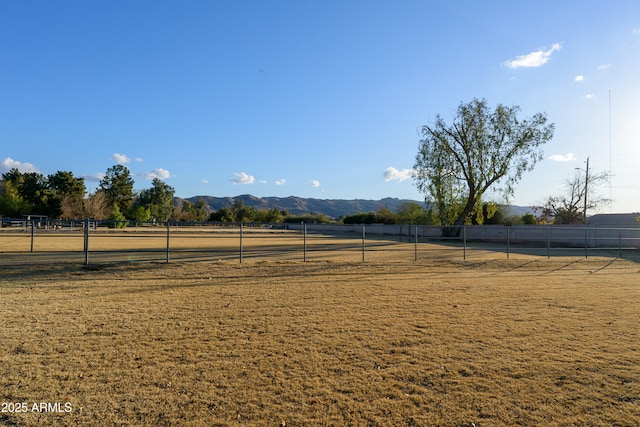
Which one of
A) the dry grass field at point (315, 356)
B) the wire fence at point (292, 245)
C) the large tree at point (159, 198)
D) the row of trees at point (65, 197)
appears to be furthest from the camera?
the large tree at point (159, 198)

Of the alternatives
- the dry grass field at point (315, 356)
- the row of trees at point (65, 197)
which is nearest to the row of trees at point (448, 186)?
the row of trees at point (65, 197)

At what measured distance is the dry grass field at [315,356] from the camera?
345 cm

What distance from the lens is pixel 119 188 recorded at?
94.4 m

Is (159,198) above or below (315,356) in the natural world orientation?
above

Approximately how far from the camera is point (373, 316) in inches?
276

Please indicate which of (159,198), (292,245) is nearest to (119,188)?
(159,198)

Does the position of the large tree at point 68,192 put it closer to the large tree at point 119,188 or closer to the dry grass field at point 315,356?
the large tree at point 119,188

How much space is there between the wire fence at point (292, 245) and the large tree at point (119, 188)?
49379 mm

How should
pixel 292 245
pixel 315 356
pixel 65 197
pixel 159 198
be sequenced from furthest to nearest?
pixel 159 198 → pixel 65 197 → pixel 292 245 → pixel 315 356

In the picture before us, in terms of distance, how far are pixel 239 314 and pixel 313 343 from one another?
2198mm

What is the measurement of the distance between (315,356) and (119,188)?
102460 mm

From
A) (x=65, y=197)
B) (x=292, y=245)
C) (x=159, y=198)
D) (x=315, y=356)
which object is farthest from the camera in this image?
(x=159, y=198)

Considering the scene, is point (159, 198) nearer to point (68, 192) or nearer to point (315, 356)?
point (68, 192)

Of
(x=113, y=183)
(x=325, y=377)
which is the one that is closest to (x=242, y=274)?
(x=325, y=377)
